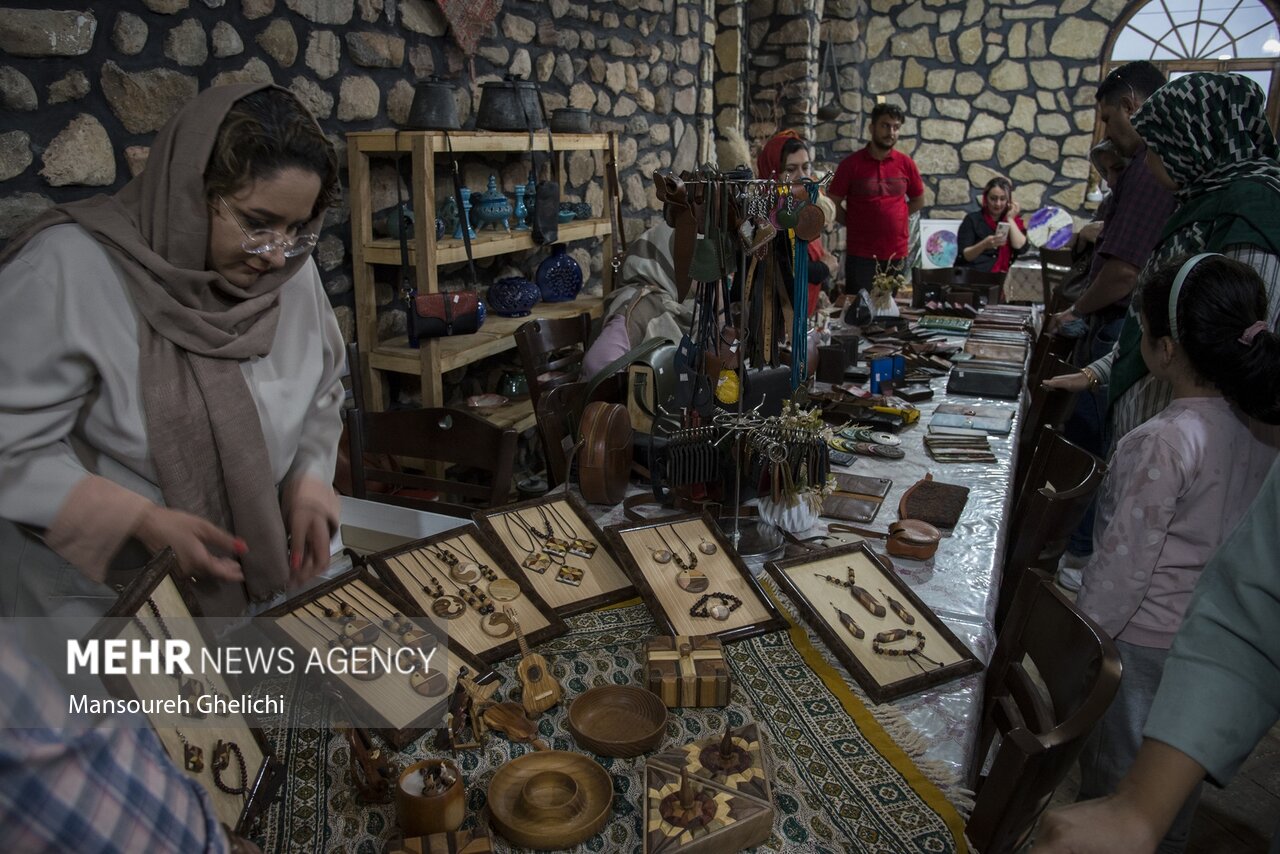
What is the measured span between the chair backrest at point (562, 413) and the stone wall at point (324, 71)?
1140 millimetres

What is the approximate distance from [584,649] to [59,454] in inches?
34.4

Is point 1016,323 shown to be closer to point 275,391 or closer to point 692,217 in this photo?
point 692,217

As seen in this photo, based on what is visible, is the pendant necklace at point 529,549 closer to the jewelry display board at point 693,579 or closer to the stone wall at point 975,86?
the jewelry display board at point 693,579

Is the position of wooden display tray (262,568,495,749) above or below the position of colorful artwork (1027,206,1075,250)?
below

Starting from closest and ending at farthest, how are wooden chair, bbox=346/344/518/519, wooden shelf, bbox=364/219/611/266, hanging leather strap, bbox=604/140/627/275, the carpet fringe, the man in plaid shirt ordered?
1. the man in plaid shirt
2. the carpet fringe
3. wooden chair, bbox=346/344/518/519
4. wooden shelf, bbox=364/219/611/266
5. hanging leather strap, bbox=604/140/627/275

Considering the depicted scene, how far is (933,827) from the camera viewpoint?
3.67 ft

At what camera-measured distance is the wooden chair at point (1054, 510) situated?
172 centimetres

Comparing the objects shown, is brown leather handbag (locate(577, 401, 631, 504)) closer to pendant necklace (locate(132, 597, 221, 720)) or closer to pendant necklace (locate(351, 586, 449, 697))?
pendant necklace (locate(351, 586, 449, 697))

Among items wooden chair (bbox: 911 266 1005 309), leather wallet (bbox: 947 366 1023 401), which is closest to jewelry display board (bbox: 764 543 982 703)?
leather wallet (bbox: 947 366 1023 401)

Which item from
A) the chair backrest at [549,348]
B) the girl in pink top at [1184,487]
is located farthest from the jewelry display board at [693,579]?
the chair backrest at [549,348]

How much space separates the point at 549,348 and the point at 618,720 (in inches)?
84.5

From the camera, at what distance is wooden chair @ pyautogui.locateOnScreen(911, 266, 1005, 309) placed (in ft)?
15.6

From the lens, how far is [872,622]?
1518mm

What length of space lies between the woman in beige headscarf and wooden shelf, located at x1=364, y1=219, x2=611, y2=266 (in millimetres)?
1469
